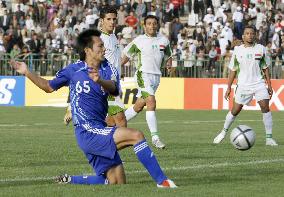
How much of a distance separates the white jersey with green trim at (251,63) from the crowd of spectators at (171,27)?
1486 cm

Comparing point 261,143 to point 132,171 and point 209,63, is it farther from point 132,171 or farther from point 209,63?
point 209,63

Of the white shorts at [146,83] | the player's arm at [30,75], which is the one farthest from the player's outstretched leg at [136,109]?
the player's arm at [30,75]

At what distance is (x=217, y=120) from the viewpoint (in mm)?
27812

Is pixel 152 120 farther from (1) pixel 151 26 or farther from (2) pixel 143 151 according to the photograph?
(2) pixel 143 151

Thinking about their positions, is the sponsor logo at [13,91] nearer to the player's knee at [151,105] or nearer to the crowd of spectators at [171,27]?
the crowd of spectators at [171,27]

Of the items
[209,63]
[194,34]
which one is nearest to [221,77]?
[209,63]

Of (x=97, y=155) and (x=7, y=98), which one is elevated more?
(x=97, y=155)

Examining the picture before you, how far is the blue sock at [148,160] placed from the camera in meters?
10.8

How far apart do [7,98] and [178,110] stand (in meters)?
6.90

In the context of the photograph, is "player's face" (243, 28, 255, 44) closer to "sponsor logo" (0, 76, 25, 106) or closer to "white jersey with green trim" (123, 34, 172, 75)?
"white jersey with green trim" (123, 34, 172, 75)

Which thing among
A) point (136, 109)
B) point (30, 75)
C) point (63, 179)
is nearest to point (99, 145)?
point (63, 179)

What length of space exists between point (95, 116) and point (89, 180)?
0.77m

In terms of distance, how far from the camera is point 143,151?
10.8 m

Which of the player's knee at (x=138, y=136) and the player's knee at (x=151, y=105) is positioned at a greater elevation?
the player's knee at (x=138, y=136)
